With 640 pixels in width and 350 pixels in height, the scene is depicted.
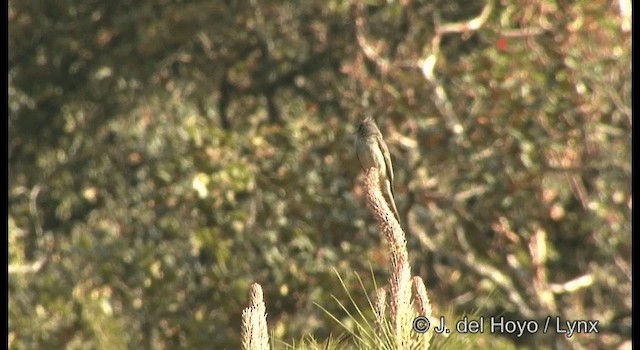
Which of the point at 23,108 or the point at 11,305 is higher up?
the point at 23,108

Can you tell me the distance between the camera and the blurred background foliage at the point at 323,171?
516cm

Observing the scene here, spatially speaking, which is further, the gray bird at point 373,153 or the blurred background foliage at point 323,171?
the blurred background foliage at point 323,171

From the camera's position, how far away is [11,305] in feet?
18.0

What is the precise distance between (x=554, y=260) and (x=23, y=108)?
2.47m

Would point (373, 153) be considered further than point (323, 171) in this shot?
No

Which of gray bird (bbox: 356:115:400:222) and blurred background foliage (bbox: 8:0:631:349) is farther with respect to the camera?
blurred background foliage (bbox: 8:0:631:349)

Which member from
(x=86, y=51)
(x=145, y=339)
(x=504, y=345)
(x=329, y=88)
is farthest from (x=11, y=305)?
(x=504, y=345)

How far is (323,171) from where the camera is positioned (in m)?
5.23

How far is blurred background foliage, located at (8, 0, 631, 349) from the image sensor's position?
5.16 metres

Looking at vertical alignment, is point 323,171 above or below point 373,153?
below

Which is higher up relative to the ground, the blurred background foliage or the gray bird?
the gray bird

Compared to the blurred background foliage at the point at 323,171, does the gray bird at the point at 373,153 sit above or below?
above

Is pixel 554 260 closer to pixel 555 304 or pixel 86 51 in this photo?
pixel 555 304
